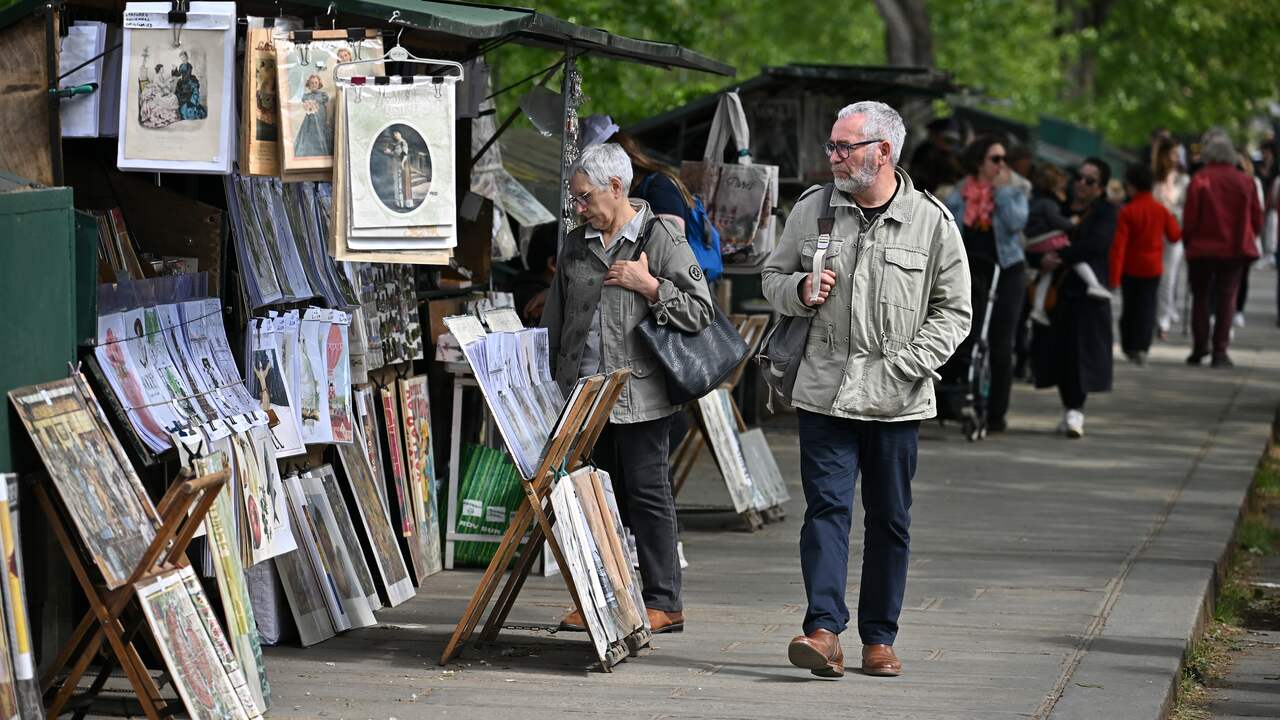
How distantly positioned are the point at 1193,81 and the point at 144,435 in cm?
2901

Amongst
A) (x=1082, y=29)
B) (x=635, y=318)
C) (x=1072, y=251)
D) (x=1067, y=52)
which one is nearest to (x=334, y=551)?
(x=635, y=318)

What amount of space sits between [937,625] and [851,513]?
3.68ft

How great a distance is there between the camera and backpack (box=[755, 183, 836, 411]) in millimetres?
6199

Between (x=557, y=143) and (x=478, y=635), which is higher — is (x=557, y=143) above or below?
above

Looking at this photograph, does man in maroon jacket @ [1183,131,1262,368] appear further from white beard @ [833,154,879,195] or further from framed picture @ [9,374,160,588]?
framed picture @ [9,374,160,588]

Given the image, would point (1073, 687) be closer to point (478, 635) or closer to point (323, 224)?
point (478, 635)

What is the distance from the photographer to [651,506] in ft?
22.3

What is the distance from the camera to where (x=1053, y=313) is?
43.9 feet

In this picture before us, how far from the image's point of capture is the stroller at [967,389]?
12508 mm

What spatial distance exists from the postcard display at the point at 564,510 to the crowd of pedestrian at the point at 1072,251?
6154 mm

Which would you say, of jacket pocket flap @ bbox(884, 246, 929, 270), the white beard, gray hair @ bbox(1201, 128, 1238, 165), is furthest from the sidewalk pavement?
gray hair @ bbox(1201, 128, 1238, 165)

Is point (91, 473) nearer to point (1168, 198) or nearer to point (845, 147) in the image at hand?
point (845, 147)

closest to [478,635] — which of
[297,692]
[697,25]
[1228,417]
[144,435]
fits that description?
[297,692]

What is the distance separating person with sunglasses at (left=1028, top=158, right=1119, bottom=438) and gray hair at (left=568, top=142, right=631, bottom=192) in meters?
6.96
